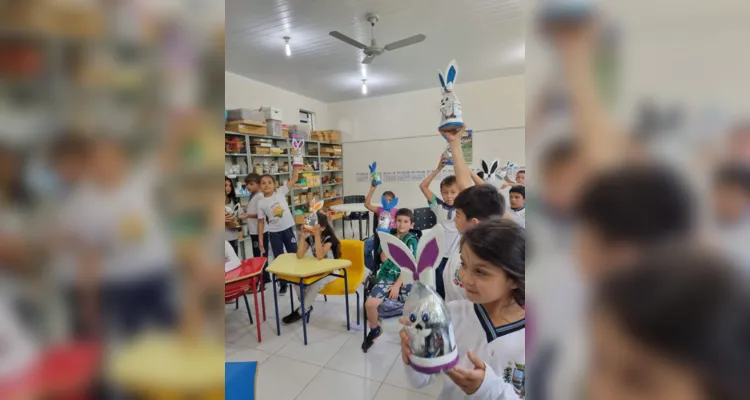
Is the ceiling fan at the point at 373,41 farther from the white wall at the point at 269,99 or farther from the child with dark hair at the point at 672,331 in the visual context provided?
the child with dark hair at the point at 672,331

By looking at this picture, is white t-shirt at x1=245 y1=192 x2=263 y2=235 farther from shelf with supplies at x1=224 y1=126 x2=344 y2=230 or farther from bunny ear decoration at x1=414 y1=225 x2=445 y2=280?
bunny ear decoration at x1=414 y1=225 x2=445 y2=280

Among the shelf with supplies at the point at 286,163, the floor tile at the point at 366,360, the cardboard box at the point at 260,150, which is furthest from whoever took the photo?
the cardboard box at the point at 260,150

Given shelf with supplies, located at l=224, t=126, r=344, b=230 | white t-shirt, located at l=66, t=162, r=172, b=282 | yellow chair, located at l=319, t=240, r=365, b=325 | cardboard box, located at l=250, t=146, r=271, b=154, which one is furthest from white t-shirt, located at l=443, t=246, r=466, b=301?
cardboard box, located at l=250, t=146, r=271, b=154

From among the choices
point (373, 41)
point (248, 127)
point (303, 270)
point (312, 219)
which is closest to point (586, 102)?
point (303, 270)

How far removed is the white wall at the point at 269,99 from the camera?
481 centimetres

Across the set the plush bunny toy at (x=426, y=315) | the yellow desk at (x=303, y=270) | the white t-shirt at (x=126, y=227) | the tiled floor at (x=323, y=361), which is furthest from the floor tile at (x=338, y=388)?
the white t-shirt at (x=126, y=227)

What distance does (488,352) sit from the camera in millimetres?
819

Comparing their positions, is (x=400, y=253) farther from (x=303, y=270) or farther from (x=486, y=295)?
(x=303, y=270)

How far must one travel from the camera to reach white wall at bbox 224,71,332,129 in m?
4.81

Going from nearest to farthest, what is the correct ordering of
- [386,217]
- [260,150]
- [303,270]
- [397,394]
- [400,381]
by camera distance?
[397,394]
[400,381]
[303,270]
[386,217]
[260,150]

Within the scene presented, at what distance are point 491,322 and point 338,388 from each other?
4.84 ft

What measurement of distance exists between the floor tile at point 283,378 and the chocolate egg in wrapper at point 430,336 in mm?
1450

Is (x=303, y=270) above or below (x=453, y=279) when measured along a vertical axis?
below

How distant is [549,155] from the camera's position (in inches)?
11.8
